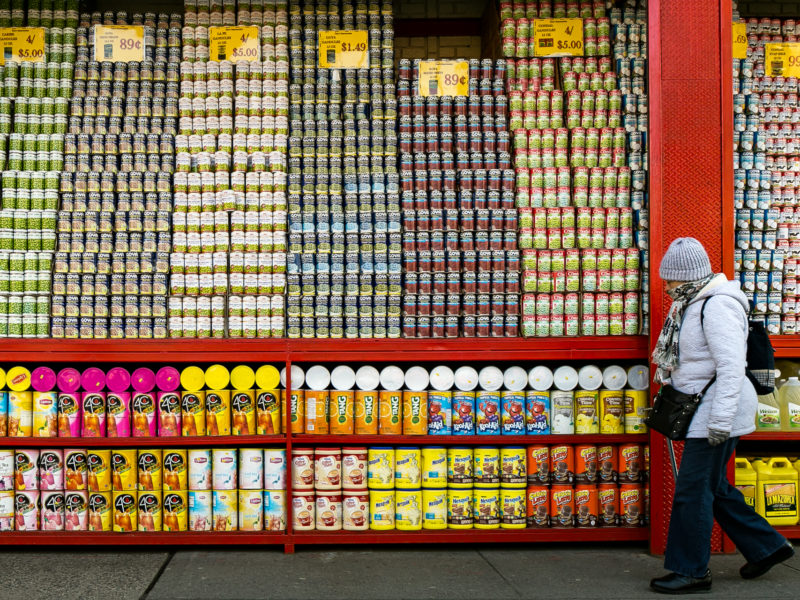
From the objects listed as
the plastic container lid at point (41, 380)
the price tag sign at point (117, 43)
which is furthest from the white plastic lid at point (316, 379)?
the price tag sign at point (117, 43)

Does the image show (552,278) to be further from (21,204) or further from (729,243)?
(21,204)

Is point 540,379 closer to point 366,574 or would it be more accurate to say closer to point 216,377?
point 366,574

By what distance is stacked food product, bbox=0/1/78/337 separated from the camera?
4547 millimetres

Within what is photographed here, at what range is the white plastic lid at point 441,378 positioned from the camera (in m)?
4.67

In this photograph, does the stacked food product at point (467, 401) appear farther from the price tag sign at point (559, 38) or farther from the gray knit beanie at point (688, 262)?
the price tag sign at point (559, 38)

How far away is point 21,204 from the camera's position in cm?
463

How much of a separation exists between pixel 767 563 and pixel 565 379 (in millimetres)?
1431

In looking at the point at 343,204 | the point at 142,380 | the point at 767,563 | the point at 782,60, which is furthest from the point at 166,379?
the point at 782,60

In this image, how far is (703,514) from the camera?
12.4 ft

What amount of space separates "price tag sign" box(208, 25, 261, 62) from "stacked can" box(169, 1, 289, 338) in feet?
0.17

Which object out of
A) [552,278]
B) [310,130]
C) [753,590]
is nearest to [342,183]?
[310,130]

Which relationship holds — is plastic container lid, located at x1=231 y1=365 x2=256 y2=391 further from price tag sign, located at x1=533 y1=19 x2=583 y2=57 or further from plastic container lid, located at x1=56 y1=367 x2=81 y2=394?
price tag sign, located at x1=533 y1=19 x2=583 y2=57

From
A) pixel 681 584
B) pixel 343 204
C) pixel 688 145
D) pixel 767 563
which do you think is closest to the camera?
pixel 681 584

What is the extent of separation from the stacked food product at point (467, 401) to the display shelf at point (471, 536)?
58 cm
